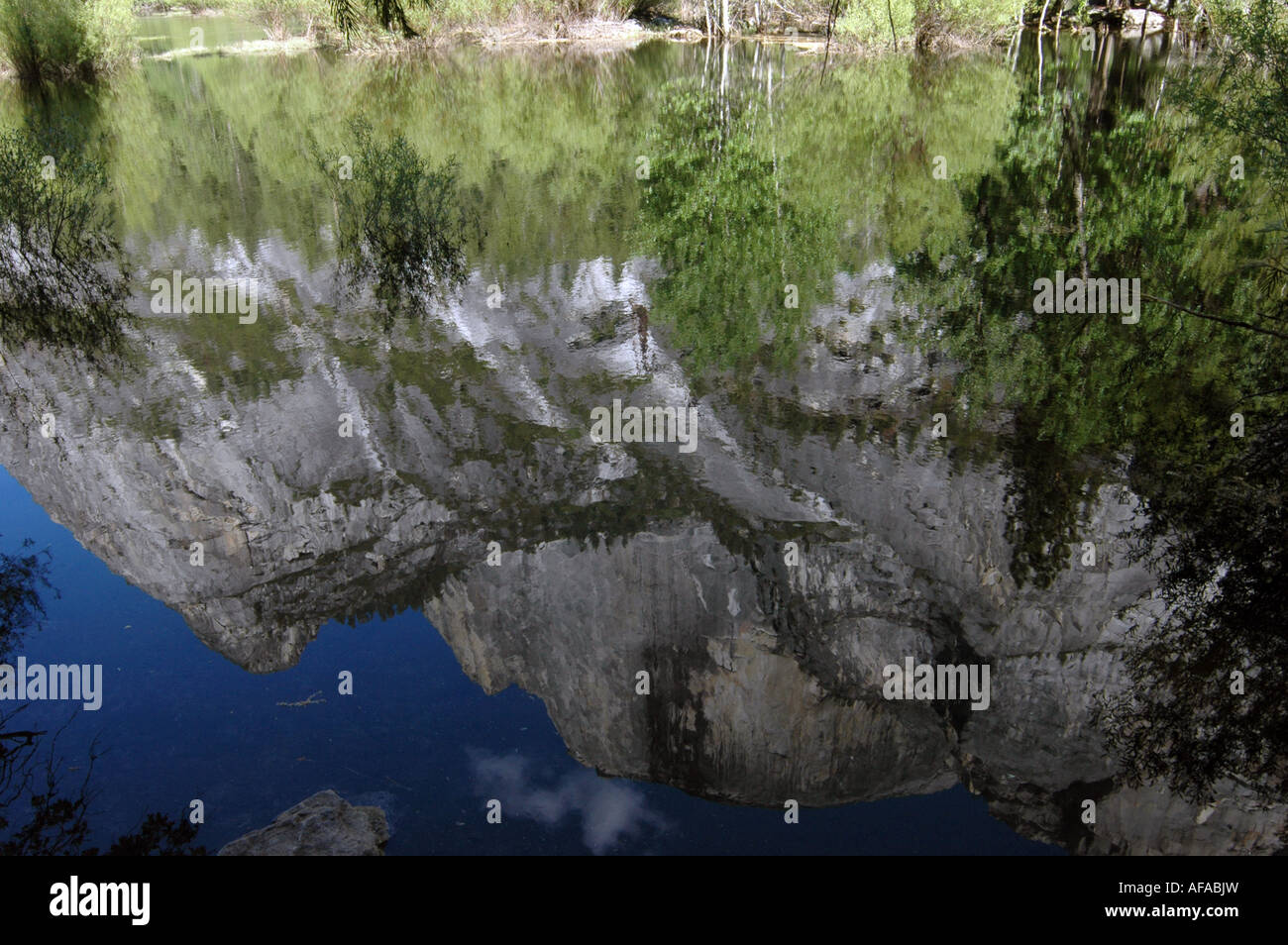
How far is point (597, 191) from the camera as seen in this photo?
1394cm

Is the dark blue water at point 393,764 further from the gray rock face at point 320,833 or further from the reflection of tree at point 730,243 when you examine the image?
the reflection of tree at point 730,243

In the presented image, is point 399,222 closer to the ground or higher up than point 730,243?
higher up

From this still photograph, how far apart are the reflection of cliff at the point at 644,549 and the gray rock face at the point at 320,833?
1039mm

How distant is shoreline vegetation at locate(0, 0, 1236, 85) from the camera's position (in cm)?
2628

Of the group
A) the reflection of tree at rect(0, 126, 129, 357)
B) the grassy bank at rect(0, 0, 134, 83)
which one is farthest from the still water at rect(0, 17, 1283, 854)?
the grassy bank at rect(0, 0, 134, 83)

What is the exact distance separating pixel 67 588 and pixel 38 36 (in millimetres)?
26878

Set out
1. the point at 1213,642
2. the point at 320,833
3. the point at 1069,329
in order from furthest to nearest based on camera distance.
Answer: the point at 1069,329
the point at 1213,642
the point at 320,833

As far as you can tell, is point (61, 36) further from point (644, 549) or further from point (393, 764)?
point (393, 764)

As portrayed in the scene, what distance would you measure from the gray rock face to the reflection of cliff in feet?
Answer: 3.41

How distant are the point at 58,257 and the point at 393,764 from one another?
935 cm

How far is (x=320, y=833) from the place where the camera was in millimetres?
3883

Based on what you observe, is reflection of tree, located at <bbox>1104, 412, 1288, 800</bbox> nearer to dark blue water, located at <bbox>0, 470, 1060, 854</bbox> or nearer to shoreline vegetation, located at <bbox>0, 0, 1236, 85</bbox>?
dark blue water, located at <bbox>0, 470, 1060, 854</bbox>

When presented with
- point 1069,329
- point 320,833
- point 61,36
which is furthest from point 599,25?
point 320,833

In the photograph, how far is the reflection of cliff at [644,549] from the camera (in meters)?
4.53
